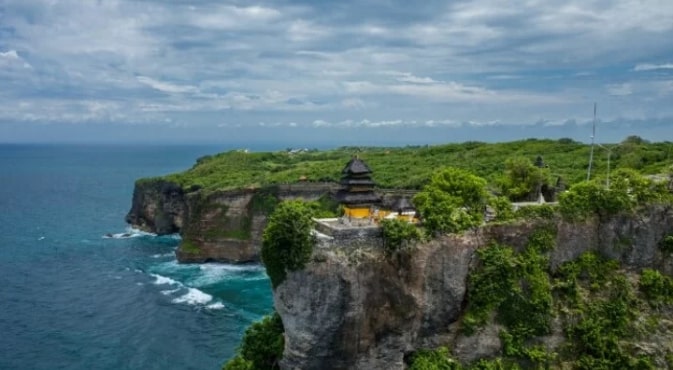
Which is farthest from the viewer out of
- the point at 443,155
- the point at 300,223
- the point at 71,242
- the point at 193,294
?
the point at 443,155

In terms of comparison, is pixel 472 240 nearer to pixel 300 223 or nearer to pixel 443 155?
pixel 300 223

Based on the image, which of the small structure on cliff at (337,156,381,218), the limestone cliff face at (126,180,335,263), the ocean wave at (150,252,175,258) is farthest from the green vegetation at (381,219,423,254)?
the ocean wave at (150,252,175,258)

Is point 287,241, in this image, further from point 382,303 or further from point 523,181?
point 523,181

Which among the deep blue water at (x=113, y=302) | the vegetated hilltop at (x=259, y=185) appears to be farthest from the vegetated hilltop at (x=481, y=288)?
the vegetated hilltop at (x=259, y=185)

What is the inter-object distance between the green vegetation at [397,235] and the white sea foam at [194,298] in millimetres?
30369

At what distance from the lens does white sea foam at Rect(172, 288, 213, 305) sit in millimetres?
56375

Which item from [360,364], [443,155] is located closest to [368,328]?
[360,364]

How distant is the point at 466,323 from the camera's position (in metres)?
31.6

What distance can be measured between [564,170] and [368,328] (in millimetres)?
46418

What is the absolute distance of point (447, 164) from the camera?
90.2 metres

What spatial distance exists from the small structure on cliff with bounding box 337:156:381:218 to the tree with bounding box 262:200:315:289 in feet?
15.0

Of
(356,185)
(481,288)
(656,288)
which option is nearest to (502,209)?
(481,288)

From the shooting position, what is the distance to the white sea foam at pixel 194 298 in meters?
56.4

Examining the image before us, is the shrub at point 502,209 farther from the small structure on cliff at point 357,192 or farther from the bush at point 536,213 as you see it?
the small structure on cliff at point 357,192
